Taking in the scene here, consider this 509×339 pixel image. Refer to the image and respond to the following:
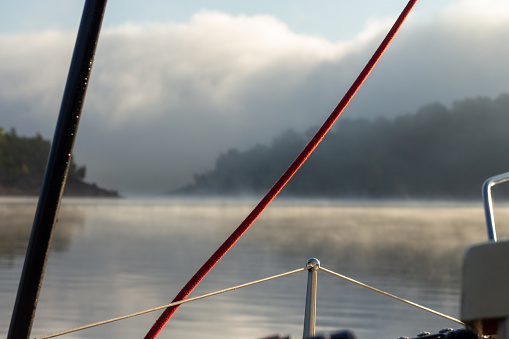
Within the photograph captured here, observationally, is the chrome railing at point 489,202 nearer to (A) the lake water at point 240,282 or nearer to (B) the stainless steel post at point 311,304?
(B) the stainless steel post at point 311,304

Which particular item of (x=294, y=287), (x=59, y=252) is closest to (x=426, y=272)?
(x=294, y=287)

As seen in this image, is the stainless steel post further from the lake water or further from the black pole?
the lake water

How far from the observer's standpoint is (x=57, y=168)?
178cm

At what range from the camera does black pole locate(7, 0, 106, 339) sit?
1779 mm

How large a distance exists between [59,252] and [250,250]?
4668 millimetres

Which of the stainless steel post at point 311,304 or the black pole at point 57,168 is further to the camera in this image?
the stainless steel post at point 311,304

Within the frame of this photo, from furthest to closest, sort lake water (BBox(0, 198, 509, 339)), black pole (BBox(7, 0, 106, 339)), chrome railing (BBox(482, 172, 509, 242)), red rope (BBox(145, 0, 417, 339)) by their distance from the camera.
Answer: lake water (BBox(0, 198, 509, 339)), chrome railing (BBox(482, 172, 509, 242)), red rope (BBox(145, 0, 417, 339)), black pole (BBox(7, 0, 106, 339))

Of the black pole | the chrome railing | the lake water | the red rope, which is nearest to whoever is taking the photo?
the black pole

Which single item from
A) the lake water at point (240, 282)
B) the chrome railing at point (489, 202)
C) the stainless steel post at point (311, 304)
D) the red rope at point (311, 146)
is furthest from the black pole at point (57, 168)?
the lake water at point (240, 282)

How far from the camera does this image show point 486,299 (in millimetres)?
1208

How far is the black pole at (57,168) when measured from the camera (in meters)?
1.78

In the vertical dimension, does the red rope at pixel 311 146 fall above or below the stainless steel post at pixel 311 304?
above

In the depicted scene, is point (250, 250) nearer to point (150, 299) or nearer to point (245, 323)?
point (150, 299)

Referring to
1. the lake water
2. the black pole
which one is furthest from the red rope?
the lake water
